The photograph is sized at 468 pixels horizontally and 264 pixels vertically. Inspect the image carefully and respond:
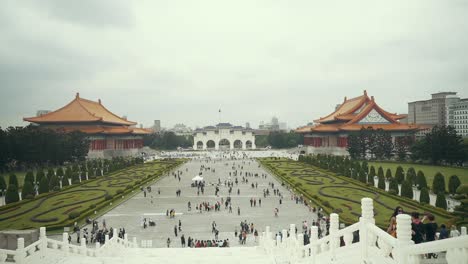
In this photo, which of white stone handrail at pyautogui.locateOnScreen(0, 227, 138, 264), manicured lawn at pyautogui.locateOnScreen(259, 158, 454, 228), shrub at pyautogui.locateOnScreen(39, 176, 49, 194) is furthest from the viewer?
shrub at pyautogui.locateOnScreen(39, 176, 49, 194)

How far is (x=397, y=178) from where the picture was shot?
3631 centimetres

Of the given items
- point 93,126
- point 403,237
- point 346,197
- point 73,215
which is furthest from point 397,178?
point 93,126

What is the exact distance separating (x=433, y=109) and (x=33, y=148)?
116m

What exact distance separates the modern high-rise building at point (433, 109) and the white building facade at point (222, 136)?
52556mm

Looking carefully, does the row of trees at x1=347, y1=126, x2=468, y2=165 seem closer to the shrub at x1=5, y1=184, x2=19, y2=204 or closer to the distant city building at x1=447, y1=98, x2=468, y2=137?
the shrub at x1=5, y1=184, x2=19, y2=204

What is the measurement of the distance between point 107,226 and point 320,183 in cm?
2113

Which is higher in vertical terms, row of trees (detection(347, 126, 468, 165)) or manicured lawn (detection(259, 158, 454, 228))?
row of trees (detection(347, 126, 468, 165))

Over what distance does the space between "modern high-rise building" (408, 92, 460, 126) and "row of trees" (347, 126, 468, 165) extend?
62.7m

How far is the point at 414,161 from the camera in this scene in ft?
178

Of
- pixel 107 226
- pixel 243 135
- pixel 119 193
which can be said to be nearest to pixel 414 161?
pixel 119 193

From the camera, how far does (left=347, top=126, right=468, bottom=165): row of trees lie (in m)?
47.9

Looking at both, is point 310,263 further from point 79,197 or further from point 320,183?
point 320,183

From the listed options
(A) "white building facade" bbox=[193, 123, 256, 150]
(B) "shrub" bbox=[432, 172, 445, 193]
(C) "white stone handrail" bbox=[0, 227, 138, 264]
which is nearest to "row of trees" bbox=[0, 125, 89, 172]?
(C) "white stone handrail" bbox=[0, 227, 138, 264]

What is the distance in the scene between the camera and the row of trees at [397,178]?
89.7 feet
